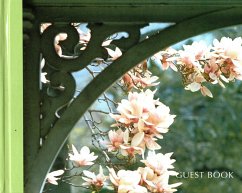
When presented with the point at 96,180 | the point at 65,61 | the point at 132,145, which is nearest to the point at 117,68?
the point at 65,61

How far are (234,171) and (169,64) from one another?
9.45ft

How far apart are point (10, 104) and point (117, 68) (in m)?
0.23

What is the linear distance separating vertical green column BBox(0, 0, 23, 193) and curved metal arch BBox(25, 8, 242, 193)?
0.57 feet

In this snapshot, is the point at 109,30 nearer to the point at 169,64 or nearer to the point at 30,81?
the point at 30,81

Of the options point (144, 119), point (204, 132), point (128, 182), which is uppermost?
point (204, 132)

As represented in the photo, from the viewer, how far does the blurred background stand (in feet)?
13.5

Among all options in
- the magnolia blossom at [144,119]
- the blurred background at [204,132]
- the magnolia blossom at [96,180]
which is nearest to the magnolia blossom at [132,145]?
the magnolia blossom at [144,119]

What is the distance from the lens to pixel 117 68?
990 mm

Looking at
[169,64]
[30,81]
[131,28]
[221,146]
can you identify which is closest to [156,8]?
[131,28]

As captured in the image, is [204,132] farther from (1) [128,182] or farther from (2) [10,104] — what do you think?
(2) [10,104]

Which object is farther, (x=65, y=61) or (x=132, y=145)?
(x=132, y=145)

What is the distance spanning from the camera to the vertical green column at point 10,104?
803mm

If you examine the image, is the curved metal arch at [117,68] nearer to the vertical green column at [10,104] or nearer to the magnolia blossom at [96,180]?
the vertical green column at [10,104]

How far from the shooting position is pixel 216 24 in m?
0.99
